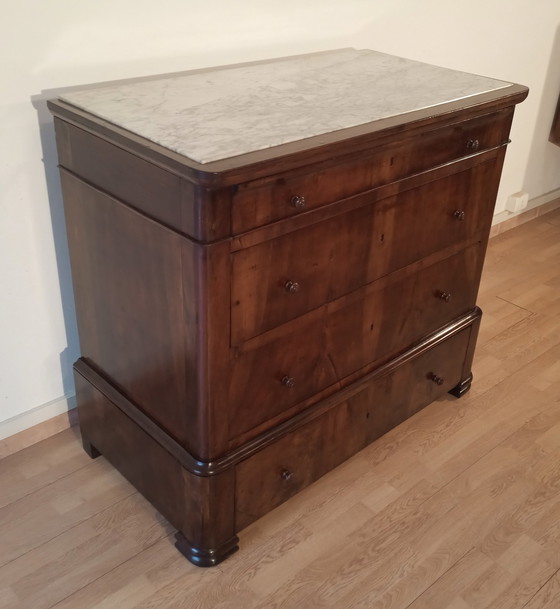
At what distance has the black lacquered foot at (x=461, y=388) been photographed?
2199 mm

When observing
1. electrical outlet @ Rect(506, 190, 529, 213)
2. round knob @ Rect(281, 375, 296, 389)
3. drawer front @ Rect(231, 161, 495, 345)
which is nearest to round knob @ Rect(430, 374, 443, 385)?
drawer front @ Rect(231, 161, 495, 345)

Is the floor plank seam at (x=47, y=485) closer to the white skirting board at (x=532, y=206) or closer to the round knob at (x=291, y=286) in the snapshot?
the round knob at (x=291, y=286)

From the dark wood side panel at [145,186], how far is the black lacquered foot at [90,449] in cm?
77

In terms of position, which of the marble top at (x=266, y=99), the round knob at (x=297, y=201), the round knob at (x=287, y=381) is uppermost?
the marble top at (x=266, y=99)

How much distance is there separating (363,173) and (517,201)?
2.07 metres

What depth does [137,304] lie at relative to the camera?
58.6 inches

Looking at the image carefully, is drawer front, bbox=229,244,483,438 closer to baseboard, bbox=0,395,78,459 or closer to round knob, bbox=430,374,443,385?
round knob, bbox=430,374,443,385

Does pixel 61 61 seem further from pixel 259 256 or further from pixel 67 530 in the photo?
pixel 67 530

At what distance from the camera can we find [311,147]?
1.29m

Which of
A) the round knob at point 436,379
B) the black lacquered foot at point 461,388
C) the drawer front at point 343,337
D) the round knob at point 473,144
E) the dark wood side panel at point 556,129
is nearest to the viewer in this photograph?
the drawer front at point 343,337

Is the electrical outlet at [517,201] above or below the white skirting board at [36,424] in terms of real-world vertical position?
above

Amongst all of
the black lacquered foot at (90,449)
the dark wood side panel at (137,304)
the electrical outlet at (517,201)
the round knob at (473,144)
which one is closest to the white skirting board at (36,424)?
the black lacquered foot at (90,449)

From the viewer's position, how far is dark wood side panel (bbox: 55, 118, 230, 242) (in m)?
1.22

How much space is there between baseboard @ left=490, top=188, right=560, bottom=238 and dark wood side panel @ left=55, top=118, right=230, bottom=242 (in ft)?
7.34
